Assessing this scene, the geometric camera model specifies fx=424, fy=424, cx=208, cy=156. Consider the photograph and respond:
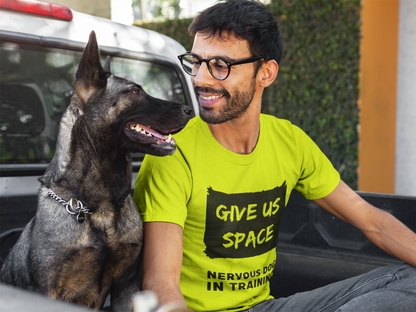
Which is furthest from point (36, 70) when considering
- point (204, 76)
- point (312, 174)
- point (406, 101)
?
point (406, 101)

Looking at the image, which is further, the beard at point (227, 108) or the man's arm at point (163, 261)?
the beard at point (227, 108)

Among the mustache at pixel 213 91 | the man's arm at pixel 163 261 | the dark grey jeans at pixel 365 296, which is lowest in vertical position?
the dark grey jeans at pixel 365 296

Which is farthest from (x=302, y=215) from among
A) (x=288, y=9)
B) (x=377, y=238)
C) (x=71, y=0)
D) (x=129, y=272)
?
(x=71, y=0)

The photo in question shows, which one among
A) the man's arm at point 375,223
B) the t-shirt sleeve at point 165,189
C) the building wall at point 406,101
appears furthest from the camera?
the building wall at point 406,101

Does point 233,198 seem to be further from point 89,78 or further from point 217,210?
point 89,78

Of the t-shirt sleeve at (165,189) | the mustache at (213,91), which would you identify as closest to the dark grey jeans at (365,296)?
the t-shirt sleeve at (165,189)

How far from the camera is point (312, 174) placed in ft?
7.20

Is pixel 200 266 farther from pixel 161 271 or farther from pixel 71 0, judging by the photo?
pixel 71 0

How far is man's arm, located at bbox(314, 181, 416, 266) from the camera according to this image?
199 cm

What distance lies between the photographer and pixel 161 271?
1.63 m

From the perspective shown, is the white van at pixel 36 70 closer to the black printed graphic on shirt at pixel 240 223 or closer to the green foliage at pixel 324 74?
the black printed graphic on shirt at pixel 240 223

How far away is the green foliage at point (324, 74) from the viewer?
612cm

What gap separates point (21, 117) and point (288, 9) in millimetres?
5124

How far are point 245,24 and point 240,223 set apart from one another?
0.91 m
